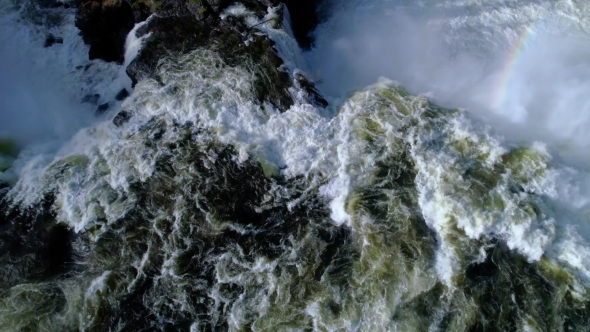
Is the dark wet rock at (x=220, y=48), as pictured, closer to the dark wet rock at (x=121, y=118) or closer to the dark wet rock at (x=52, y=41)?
the dark wet rock at (x=121, y=118)

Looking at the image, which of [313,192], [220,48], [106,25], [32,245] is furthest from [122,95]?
[313,192]

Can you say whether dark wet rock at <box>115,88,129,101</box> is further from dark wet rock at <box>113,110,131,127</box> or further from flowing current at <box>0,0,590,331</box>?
dark wet rock at <box>113,110,131,127</box>

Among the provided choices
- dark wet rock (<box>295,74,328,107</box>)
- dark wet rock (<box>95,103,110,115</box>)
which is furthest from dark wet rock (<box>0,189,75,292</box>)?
dark wet rock (<box>295,74,328,107</box>)

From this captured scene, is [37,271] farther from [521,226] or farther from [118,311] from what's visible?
[521,226]

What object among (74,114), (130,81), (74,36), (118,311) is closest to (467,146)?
(118,311)

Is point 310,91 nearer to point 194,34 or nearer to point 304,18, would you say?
point 194,34
